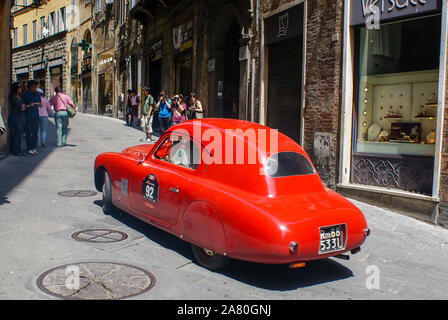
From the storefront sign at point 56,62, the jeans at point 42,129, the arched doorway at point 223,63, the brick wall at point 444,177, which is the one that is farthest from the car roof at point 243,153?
the storefront sign at point 56,62

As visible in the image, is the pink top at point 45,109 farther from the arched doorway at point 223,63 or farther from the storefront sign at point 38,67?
the storefront sign at point 38,67

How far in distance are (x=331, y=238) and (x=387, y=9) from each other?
18.2 feet

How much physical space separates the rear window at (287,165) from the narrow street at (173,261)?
1.07m

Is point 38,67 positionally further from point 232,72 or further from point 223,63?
point 232,72

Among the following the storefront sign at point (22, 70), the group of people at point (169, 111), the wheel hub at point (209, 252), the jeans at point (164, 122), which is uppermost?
the storefront sign at point (22, 70)

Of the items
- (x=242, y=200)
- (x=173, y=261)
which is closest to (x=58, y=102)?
(x=173, y=261)

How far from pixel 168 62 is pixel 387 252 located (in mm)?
17469

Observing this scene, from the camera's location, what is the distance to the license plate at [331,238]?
432cm

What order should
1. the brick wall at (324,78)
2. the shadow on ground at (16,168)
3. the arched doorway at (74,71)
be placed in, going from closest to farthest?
the shadow on ground at (16,168) → the brick wall at (324,78) → the arched doorway at (74,71)

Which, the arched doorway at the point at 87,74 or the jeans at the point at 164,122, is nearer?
the jeans at the point at 164,122

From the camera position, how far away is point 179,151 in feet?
18.1

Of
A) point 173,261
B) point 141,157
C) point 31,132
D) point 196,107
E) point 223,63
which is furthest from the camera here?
point 223,63
